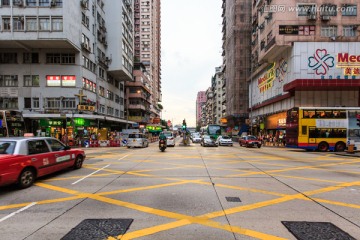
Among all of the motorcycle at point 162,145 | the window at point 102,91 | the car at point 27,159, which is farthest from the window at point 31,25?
the car at point 27,159

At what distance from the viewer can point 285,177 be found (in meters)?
9.91

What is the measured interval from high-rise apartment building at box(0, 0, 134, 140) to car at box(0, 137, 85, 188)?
76.6 feet

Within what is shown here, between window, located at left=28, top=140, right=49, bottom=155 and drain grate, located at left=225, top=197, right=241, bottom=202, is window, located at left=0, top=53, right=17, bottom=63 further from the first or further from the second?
drain grate, located at left=225, top=197, right=241, bottom=202

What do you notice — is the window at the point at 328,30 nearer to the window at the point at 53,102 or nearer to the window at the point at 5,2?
the window at the point at 53,102

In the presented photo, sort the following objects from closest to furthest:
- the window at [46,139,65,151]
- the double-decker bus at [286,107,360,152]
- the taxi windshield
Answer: the taxi windshield → the window at [46,139,65,151] → the double-decker bus at [286,107,360,152]

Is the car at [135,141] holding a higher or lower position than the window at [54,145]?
lower

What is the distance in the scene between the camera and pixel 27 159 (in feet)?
26.8

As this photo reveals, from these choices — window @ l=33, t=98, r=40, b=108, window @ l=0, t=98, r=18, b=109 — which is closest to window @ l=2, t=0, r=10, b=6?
window @ l=0, t=98, r=18, b=109

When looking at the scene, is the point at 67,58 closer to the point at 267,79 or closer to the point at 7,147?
the point at 7,147

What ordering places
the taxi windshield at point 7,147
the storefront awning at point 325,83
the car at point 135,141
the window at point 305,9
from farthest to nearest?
the window at point 305,9, the storefront awning at point 325,83, the car at point 135,141, the taxi windshield at point 7,147

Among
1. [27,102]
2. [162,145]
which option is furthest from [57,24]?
[162,145]

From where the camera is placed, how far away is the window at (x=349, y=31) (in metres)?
36.1

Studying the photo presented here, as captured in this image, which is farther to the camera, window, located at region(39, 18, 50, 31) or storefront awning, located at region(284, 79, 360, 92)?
window, located at region(39, 18, 50, 31)

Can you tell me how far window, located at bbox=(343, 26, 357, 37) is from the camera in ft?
118
